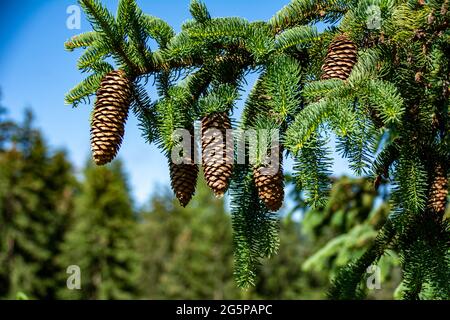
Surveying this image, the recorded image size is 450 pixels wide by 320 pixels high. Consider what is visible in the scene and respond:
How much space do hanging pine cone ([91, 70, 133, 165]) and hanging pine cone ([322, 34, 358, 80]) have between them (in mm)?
649

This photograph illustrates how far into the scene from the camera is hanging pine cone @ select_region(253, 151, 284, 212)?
5.21 ft

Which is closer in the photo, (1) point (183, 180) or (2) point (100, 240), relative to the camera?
(1) point (183, 180)

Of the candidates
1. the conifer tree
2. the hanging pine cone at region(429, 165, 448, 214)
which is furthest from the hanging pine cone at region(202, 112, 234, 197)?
the hanging pine cone at region(429, 165, 448, 214)

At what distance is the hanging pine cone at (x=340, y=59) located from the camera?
5.33 ft

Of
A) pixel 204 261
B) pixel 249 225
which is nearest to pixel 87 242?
pixel 204 261

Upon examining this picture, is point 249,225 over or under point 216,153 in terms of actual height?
under

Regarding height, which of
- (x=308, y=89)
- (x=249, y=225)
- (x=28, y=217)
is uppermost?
(x=28, y=217)

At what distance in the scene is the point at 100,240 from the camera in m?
22.6

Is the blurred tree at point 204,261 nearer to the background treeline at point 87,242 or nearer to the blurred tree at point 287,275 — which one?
the background treeline at point 87,242

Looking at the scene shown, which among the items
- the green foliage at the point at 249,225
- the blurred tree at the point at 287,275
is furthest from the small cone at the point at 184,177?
the blurred tree at the point at 287,275

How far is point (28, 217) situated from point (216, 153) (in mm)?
23968

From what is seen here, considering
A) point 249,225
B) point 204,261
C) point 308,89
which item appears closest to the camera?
point 308,89

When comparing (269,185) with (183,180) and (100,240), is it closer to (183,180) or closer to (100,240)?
(183,180)
